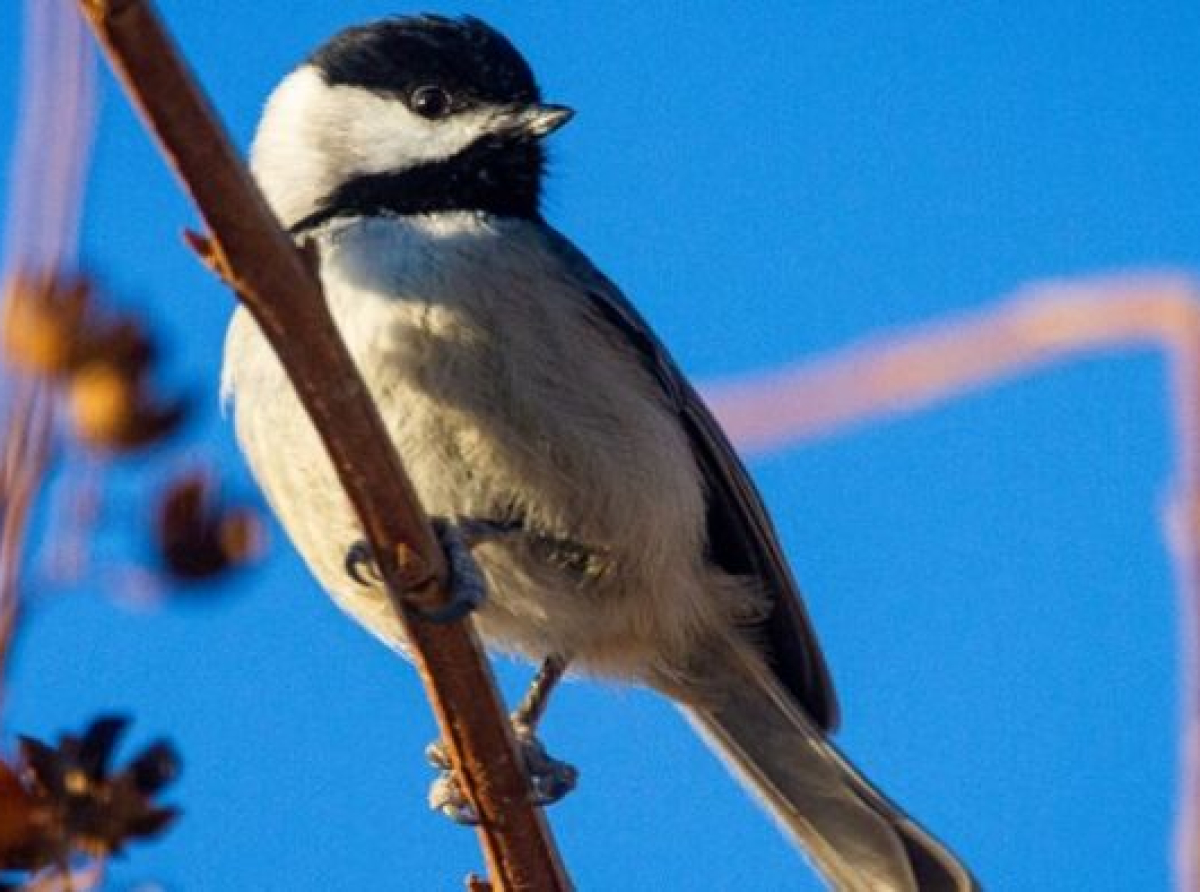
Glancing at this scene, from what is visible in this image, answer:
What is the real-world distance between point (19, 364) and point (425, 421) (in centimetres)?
180

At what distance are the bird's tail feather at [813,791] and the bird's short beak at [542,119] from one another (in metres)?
0.95

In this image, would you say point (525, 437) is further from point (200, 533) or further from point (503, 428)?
point (200, 533)

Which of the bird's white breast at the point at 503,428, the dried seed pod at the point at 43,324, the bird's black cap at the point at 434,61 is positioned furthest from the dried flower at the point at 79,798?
the bird's black cap at the point at 434,61

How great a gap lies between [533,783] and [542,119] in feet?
4.42

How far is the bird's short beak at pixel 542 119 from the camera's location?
315 centimetres

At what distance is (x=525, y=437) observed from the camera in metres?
2.73

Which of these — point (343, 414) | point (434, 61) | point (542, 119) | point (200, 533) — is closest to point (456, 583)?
point (343, 414)

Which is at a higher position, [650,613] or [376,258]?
[376,258]

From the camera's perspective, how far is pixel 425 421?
8.70ft

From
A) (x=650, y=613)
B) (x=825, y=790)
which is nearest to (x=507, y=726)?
(x=650, y=613)

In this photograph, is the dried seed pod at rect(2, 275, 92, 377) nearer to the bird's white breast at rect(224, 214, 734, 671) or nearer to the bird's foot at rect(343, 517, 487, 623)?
the bird's foot at rect(343, 517, 487, 623)

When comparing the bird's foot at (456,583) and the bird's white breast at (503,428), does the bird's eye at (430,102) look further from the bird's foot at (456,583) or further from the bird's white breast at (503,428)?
the bird's foot at (456,583)

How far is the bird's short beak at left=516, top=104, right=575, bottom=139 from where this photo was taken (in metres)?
3.15

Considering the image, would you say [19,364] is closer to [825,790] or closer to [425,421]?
[425,421]
